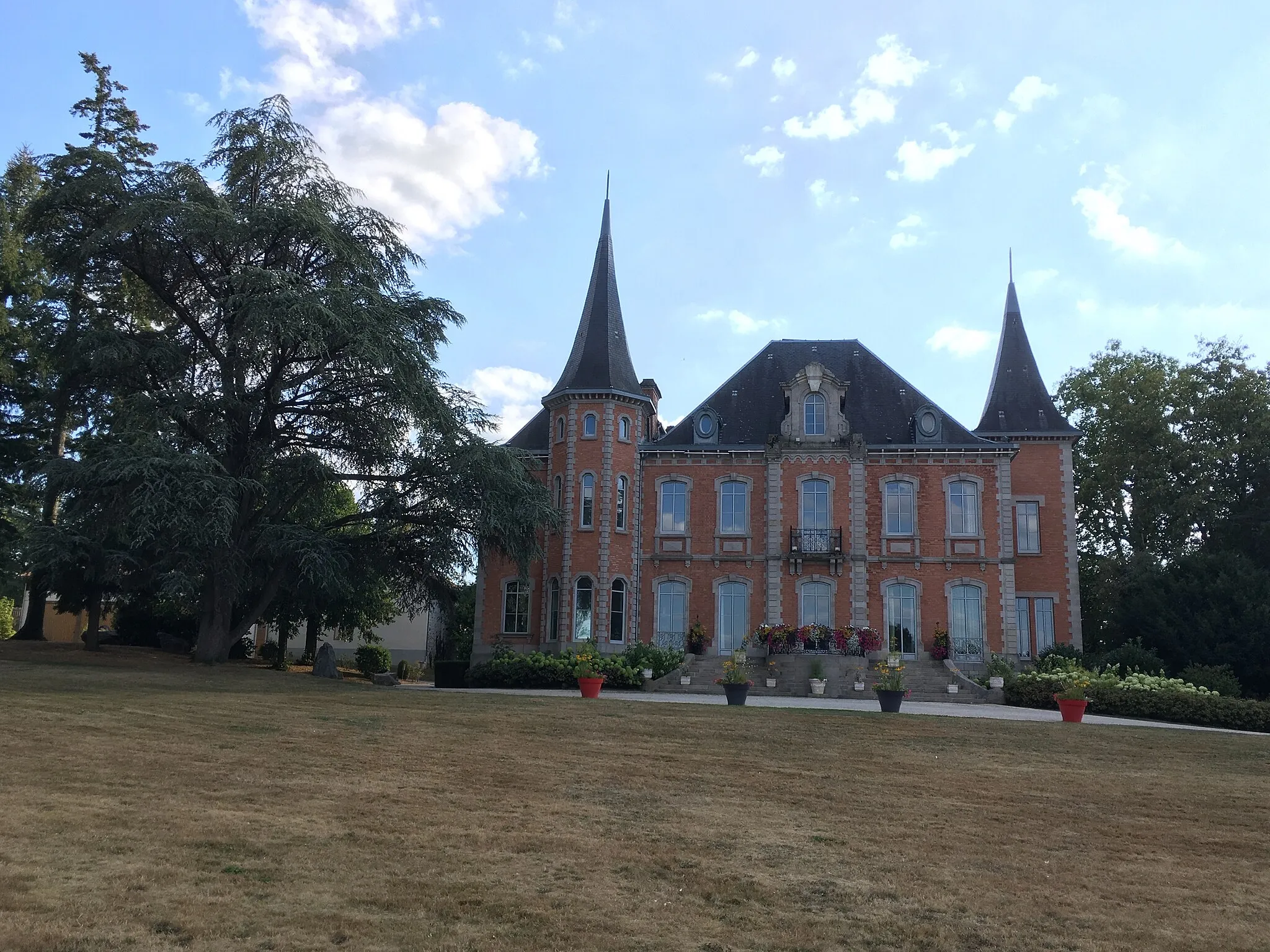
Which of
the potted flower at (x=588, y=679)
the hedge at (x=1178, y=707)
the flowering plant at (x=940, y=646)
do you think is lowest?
the hedge at (x=1178, y=707)

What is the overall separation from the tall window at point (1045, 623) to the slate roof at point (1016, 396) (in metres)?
5.19

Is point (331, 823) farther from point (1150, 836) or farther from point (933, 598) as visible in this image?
point (933, 598)

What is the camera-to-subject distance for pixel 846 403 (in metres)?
32.5

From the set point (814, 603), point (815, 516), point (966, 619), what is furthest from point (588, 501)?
point (966, 619)

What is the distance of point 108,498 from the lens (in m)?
21.5

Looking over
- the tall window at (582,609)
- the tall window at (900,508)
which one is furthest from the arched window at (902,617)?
the tall window at (582,609)

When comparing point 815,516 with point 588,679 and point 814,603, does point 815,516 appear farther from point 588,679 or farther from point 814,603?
point 588,679

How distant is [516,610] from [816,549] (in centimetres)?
909

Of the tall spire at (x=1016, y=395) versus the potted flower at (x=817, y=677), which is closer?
the potted flower at (x=817, y=677)

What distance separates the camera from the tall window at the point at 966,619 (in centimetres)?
3003

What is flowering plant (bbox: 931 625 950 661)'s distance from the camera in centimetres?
2938

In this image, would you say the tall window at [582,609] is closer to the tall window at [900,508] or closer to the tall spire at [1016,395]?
→ the tall window at [900,508]

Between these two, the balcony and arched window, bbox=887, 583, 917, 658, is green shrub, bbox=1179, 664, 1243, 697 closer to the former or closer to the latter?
arched window, bbox=887, 583, 917, 658

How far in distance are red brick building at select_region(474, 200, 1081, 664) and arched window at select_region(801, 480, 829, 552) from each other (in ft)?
0.17
